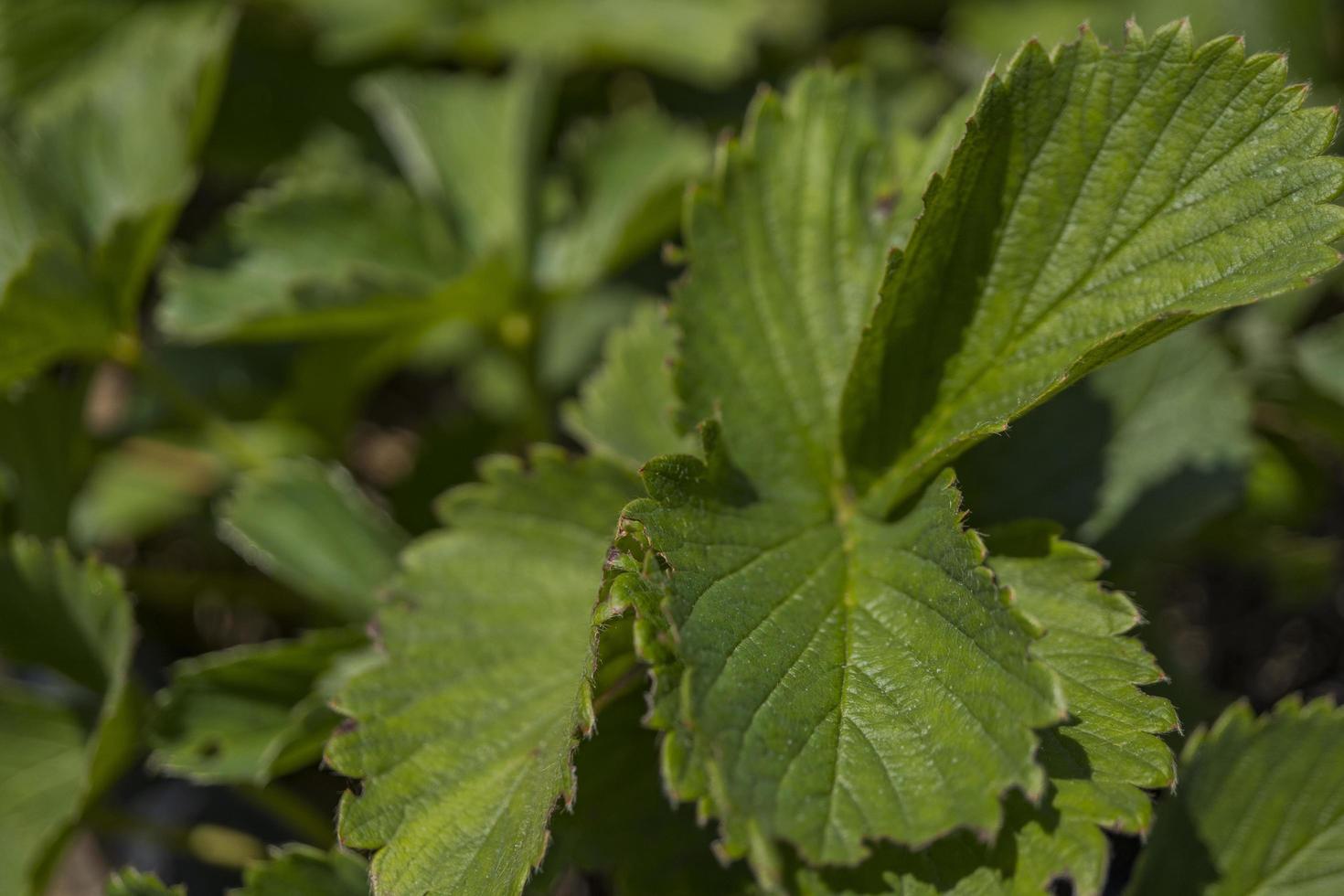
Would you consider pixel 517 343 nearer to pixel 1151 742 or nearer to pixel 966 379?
pixel 966 379

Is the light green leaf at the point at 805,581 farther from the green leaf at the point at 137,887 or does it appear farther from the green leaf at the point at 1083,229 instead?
the green leaf at the point at 137,887

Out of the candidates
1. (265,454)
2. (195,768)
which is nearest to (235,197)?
(265,454)

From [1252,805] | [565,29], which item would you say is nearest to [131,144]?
[565,29]

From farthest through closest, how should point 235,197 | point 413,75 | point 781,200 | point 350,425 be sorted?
point 235,197
point 350,425
point 413,75
point 781,200

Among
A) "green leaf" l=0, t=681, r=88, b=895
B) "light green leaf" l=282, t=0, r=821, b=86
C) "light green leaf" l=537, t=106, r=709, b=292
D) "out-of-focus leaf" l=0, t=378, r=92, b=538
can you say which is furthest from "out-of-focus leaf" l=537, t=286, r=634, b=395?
"green leaf" l=0, t=681, r=88, b=895

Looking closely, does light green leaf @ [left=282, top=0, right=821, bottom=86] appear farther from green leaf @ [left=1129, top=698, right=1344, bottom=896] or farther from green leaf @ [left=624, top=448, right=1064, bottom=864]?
green leaf @ [left=1129, top=698, right=1344, bottom=896]

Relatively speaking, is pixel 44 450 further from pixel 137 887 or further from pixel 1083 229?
pixel 1083 229

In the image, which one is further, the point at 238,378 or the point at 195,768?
the point at 238,378

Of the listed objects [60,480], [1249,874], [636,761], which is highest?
[1249,874]
